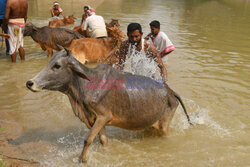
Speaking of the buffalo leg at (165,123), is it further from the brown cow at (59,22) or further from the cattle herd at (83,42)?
the brown cow at (59,22)

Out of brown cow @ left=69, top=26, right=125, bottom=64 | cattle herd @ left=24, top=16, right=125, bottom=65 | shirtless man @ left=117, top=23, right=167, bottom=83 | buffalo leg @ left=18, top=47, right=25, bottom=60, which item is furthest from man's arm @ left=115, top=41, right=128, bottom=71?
buffalo leg @ left=18, top=47, right=25, bottom=60

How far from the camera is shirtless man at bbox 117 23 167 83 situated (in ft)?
13.3

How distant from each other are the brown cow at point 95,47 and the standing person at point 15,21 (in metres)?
1.59

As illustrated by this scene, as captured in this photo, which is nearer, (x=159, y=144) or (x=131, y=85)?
(x=131, y=85)

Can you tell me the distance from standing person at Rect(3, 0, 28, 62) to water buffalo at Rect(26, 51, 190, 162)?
4690mm

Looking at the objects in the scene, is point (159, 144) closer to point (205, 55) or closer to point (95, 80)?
point (95, 80)

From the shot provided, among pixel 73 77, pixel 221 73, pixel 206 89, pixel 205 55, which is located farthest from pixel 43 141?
pixel 205 55

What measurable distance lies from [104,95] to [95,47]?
416cm

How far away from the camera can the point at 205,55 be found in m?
8.70

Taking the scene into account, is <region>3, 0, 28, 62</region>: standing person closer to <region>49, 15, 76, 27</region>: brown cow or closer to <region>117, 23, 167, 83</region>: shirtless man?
<region>49, 15, 76, 27</region>: brown cow

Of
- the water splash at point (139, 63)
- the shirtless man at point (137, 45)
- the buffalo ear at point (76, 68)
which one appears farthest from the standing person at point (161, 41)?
the buffalo ear at point (76, 68)

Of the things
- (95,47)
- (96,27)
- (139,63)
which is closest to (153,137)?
(139,63)

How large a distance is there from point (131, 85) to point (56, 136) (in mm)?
A: 1571

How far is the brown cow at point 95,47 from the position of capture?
7.13m
